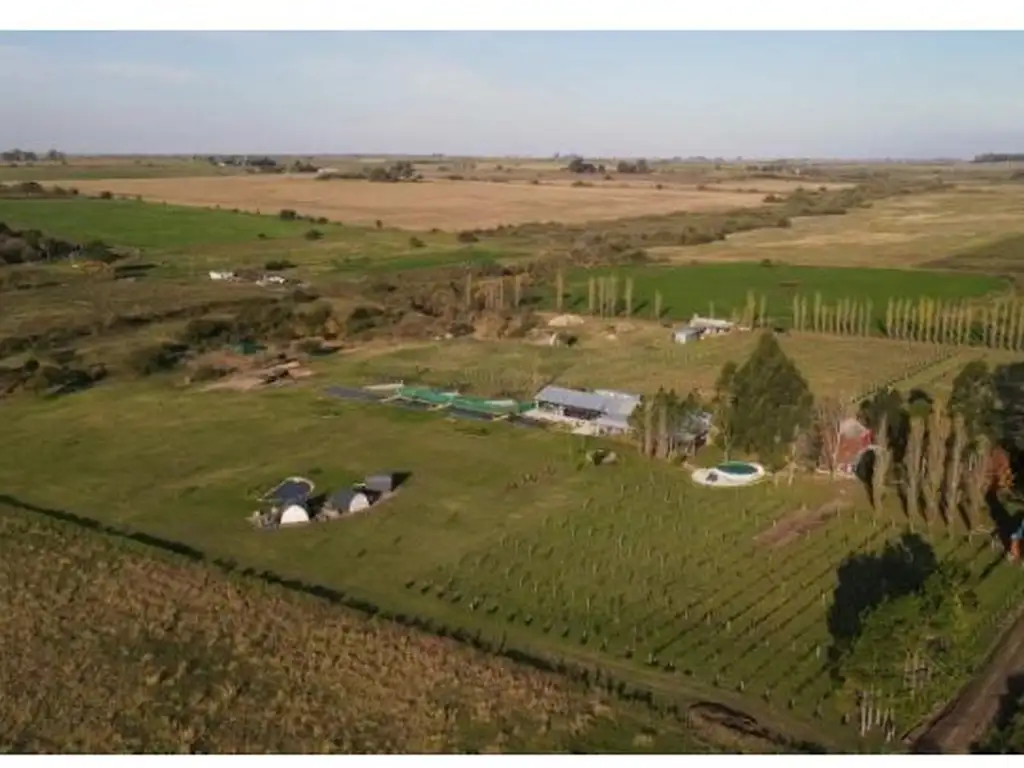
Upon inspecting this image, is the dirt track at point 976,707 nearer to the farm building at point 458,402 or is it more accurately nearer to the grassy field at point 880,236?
the farm building at point 458,402

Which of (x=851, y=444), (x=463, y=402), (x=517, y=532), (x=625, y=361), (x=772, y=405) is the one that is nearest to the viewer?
(x=517, y=532)

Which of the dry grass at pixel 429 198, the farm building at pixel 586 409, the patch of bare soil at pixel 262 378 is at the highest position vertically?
the dry grass at pixel 429 198

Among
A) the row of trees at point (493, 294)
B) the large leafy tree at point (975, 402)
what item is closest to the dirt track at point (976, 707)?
the large leafy tree at point (975, 402)

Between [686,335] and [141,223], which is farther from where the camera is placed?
[141,223]

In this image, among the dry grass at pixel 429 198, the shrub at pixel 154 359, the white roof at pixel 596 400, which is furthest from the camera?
the dry grass at pixel 429 198

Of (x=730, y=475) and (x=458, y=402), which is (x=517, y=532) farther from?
(x=458, y=402)

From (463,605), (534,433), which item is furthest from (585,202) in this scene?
(463,605)

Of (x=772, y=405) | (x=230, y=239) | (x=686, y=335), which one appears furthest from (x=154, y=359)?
(x=230, y=239)

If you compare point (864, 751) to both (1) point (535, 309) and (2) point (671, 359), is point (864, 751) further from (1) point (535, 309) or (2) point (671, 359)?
(1) point (535, 309)
